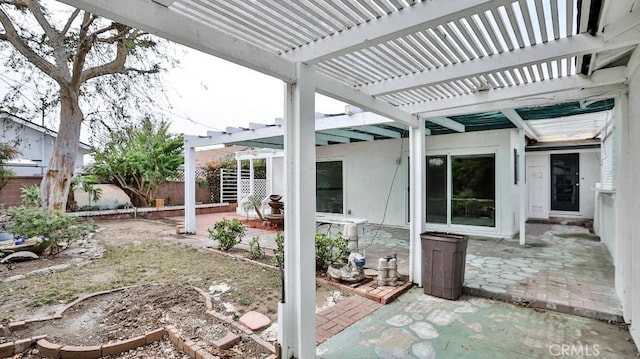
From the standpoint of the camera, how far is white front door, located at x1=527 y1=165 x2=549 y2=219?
439 inches

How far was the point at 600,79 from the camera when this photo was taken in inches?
131

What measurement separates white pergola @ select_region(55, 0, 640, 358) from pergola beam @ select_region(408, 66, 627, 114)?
0.01 m

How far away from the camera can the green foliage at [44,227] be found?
6020mm

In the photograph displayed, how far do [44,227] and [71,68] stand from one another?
12.3ft

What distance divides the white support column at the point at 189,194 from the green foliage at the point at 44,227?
9.49 ft

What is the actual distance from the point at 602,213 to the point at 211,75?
10.4 meters

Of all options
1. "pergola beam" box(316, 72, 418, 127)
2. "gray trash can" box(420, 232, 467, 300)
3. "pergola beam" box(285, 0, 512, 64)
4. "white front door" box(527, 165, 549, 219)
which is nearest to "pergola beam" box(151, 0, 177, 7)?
"pergola beam" box(285, 0, 512, 64)

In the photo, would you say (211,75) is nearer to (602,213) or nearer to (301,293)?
(301,293)

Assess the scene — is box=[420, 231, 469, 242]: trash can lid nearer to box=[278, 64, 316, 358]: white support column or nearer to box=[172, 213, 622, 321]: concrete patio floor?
box=[172, 213, 622, 321]: concrete patio floor

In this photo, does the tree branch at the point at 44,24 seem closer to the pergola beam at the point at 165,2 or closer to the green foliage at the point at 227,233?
the green foliage at the point at 227,233

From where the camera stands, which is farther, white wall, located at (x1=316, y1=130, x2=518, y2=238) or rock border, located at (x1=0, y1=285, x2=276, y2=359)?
white wall, located at (x1=316, y1=130, x2=518, y2=238)

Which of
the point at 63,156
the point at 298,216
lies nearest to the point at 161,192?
the point at 63,156

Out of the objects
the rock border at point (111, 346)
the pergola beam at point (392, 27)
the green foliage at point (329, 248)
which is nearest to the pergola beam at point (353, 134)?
the green foliage at point (329, 248)

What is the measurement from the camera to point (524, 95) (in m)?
3.74
